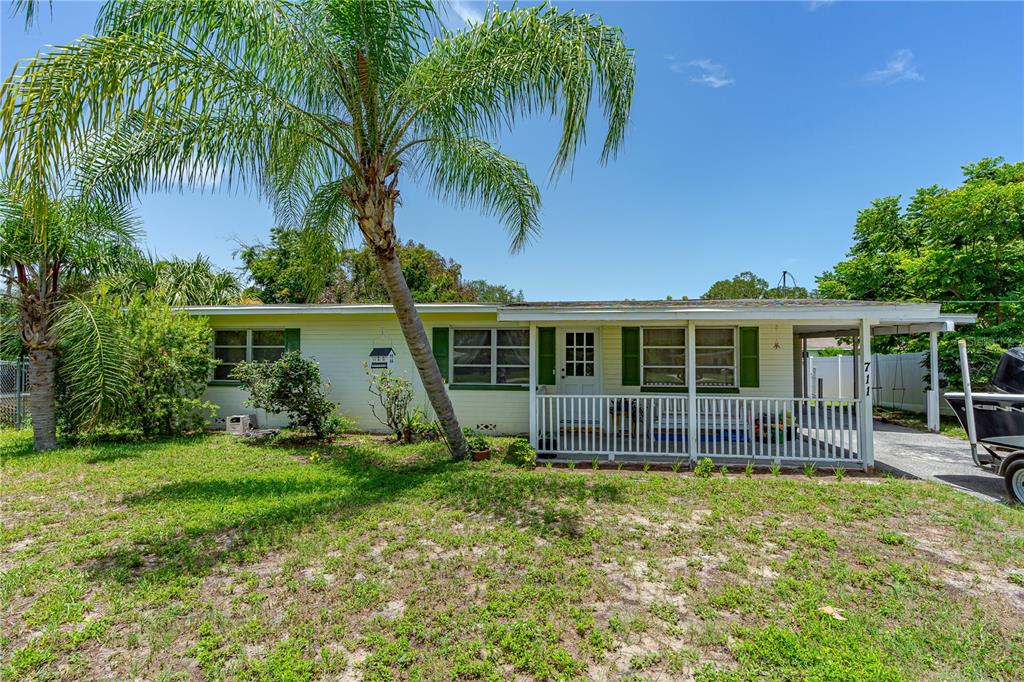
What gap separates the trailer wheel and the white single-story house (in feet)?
6.68

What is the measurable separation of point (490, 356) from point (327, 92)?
5.79 metres

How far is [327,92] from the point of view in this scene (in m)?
5.57

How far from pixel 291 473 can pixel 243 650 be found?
4.33 m

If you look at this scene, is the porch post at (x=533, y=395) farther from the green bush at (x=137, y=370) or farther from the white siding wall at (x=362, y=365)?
the green bush at (x=137, y=370)

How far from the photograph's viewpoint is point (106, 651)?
2609 mm

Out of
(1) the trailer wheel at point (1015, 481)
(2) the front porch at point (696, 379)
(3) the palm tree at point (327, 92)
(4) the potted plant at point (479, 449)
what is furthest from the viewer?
(4) the potted plant at point (479, 449)

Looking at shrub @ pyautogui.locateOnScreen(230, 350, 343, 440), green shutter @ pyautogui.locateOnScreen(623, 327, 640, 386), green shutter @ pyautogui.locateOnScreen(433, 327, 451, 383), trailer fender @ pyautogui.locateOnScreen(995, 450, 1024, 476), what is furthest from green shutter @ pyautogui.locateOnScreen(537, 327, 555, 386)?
trailer fender @ pyautogui.locateOnScreen(995, 450, 1024, 476)

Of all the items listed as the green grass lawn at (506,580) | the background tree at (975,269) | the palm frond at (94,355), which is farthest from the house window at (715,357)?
the palm frond at (94,355)

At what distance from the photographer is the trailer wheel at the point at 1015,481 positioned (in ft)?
17.0

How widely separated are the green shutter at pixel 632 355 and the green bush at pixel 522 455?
299cm

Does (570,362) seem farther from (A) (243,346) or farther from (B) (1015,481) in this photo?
(A) (243,346)

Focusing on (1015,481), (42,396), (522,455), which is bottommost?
(522,455)

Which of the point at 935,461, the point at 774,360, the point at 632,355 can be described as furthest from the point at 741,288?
the point at 632,355

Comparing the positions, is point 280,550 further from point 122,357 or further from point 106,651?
point 122,357
